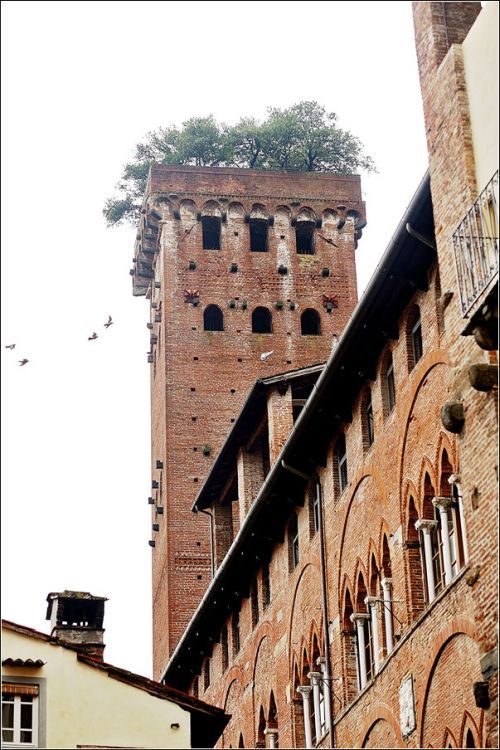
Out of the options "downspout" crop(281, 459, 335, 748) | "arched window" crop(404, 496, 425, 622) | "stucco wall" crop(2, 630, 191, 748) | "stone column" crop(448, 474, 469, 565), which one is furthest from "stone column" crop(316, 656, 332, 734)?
"stucco wall" crop(2, 630, 191, 748)

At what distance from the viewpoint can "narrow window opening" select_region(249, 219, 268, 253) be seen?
6162cm

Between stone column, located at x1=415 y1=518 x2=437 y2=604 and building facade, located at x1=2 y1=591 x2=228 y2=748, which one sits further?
stone column, located at x1=415 y1=518 x2=437 y2=604

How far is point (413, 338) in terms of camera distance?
2881cm

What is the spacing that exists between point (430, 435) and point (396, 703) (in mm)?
4236

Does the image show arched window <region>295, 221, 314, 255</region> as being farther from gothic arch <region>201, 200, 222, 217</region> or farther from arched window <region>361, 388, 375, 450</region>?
arched window <region>361, 388, 375, 450</region>

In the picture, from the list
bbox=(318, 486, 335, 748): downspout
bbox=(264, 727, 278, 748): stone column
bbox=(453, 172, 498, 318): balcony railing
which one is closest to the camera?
bbox=(453, 172, 498, 318): balcony railing

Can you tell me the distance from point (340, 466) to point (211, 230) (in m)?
29.6

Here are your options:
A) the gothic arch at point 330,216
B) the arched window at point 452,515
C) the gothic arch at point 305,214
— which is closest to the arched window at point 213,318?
the gothic arch at point 305,214

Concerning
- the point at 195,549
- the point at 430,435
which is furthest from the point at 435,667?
the point at 195,549

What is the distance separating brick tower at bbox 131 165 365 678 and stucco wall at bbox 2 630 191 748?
3174 centimetres

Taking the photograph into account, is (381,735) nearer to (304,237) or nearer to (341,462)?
(341,462)

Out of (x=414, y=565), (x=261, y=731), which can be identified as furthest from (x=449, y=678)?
(x=261, y=731)

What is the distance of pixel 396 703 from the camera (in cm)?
2808

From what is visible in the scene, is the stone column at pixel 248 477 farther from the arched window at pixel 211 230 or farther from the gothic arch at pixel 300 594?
the arched window at pixel 211 230
